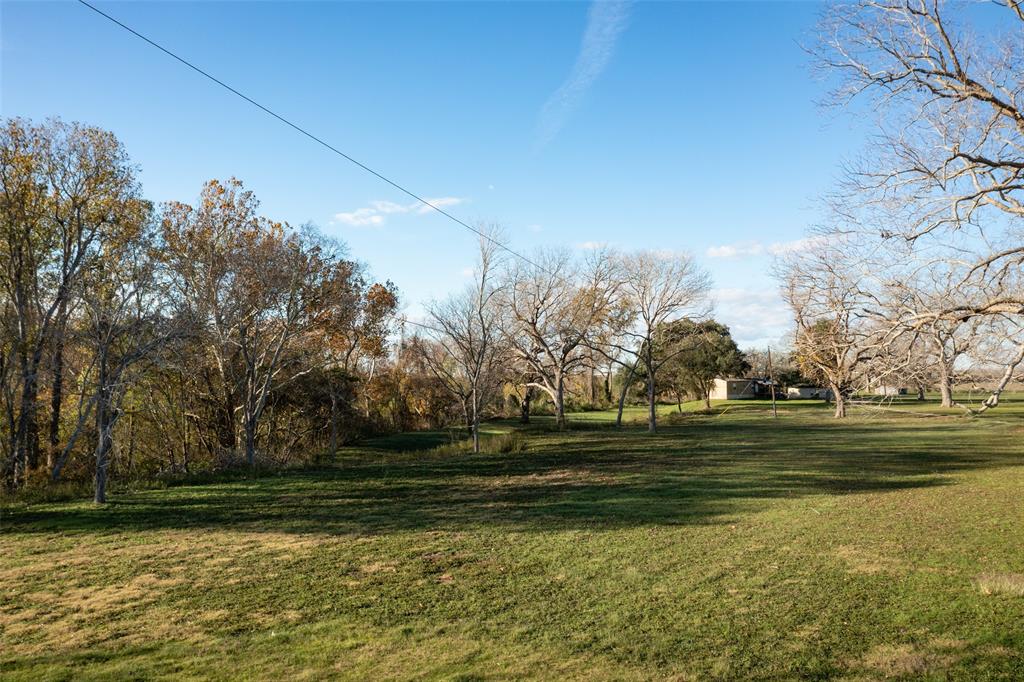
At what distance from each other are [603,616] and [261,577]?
12.6 ft

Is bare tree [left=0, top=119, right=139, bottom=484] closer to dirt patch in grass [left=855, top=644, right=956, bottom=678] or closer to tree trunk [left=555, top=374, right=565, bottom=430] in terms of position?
dirt patch in grass [left=855, top=644, right=956, bottom=678]

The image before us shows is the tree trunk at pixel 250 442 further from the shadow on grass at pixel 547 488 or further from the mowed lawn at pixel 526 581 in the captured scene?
the mowed lawn at pixel 526 581

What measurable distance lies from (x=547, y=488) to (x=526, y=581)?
721 centimetres

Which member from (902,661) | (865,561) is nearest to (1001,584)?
(865,561)

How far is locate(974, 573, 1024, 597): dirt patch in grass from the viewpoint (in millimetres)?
6008

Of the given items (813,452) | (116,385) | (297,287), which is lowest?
(813,452)

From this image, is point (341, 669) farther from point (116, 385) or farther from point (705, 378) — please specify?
point (705, 378)

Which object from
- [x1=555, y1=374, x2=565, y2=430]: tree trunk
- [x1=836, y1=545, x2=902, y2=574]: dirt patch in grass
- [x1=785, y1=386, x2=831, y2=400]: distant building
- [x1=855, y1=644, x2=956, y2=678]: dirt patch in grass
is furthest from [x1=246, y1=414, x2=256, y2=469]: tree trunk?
[x1=785, y1=386, x2=831, y2=400]: distant building

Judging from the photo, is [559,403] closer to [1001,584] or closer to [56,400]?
[56,400]

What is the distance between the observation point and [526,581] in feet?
22.3

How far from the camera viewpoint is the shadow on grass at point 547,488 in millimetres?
10242

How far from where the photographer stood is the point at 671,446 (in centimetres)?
2391

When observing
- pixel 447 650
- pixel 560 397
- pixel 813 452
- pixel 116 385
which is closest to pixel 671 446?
pixel 813 452

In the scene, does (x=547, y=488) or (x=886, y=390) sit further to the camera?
(x=547, y=488)
